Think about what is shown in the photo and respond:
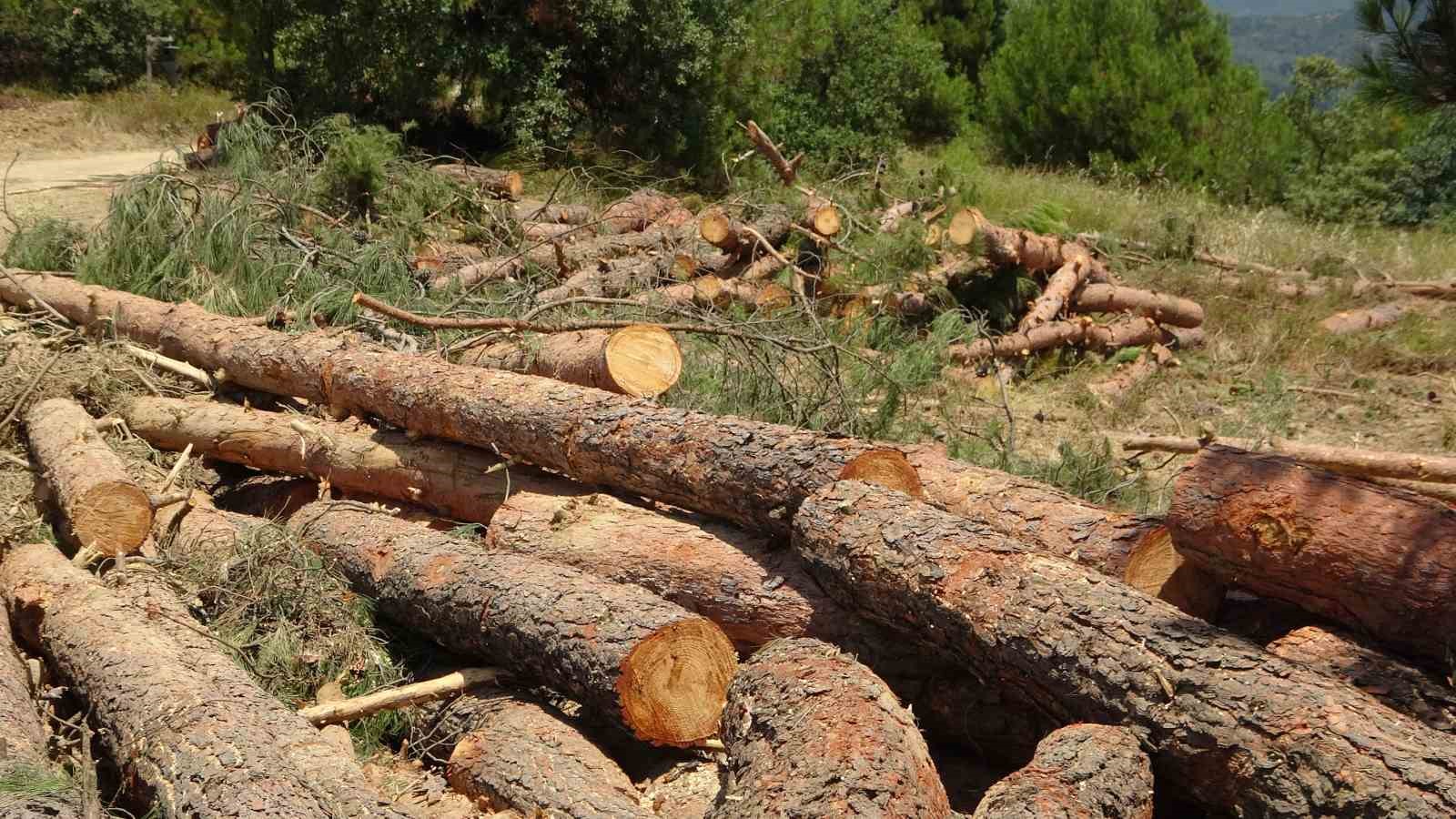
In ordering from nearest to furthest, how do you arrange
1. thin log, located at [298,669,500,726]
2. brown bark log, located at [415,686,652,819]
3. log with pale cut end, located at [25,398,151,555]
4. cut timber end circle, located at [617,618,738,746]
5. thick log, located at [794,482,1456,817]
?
thick log, located at [794,482,1456,817] < brown bark log, located at [415,686,652,819] < cut timber end circle, located at [617,618,738,746] < thin log, located at [298,669,500,726] < log with pale cut end, located at [25,398,151,555]

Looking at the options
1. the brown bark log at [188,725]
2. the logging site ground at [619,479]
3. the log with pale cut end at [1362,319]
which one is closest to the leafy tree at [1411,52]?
the logging site ground at [619,479]

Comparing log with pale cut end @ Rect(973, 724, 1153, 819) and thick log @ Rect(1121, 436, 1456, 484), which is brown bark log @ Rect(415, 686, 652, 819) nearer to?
log with pale cut end @ Rect(973, 724, 1153, 819)

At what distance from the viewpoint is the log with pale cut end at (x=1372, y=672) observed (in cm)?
312

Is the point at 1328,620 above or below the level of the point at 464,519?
above

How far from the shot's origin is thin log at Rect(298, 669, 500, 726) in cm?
411

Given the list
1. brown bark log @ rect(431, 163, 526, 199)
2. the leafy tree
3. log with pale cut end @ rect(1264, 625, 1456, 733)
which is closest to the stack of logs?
log with pale cut end @ rect(1264, 625, 1456, 733)

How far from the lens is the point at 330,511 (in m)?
5.30

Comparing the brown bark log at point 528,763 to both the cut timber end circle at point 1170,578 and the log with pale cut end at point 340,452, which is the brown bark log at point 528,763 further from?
the cut timber end circle at point 1170,578

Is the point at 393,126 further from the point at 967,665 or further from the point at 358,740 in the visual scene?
the point at 967,665

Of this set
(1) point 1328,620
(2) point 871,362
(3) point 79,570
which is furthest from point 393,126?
(1) point 1328,620

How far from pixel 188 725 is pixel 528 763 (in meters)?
0.95

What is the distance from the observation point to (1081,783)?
3160 millimetres

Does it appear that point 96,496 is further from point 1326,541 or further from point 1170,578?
point 1326,541

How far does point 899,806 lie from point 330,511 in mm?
3116
